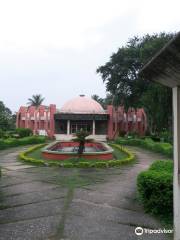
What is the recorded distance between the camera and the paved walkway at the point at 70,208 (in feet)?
17.2

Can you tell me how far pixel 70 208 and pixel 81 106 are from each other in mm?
37485

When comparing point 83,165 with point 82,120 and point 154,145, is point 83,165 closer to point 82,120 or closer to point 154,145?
point 154,145

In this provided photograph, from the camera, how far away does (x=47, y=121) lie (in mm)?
40625

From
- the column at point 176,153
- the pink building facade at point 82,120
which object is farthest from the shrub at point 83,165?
the pink building facade at point 82,120

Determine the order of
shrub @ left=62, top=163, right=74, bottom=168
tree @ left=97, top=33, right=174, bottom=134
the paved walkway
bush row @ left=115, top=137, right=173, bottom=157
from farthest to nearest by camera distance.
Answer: tree @ left=97, top=33, right=174, bottom=134, bush row @ left=115, top=137, right=173, bottom=157, shrub @ left=62, top=163, right=74, bottom=168, the paved walkway

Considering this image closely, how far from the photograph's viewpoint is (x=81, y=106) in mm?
43938

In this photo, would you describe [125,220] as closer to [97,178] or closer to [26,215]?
[26,215]

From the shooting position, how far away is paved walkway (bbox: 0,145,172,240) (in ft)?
17.2

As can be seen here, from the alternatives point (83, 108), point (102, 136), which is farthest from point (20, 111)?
point (102, 136)

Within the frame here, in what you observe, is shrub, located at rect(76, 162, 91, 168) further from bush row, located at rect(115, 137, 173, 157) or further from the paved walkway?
bush row, located at rect(115, 137, 173, 157)

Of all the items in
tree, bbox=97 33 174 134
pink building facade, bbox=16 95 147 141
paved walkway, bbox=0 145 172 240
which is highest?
tree, bbox=97 33 174 134

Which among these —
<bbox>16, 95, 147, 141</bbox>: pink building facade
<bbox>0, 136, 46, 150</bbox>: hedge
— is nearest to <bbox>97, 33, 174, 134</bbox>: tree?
<bbox>16, 95, 147, 141</bbox>: pink building facade

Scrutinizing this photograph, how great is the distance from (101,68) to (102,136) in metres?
9.80

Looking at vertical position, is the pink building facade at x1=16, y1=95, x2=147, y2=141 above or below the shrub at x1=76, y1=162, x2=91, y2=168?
above
